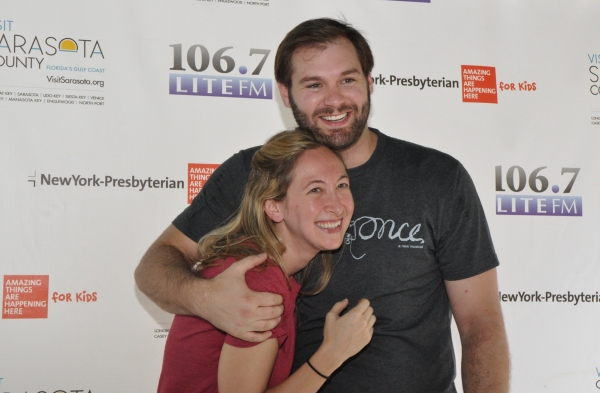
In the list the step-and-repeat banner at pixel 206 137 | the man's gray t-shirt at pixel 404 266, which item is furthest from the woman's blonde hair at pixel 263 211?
the step-and-repeat banner at pixel 206 137

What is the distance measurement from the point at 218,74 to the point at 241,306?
1874mm

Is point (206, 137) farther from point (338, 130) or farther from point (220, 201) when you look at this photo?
point (338, 130)

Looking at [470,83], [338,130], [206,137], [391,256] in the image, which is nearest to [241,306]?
[391,256]

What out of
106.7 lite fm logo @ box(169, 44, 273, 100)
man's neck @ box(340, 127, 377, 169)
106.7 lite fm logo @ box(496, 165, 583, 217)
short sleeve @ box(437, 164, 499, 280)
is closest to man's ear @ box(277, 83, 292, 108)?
man's neck @ box(340, 127, 377, 169)

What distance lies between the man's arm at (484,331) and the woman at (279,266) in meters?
0.39

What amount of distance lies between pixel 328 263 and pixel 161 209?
4.52ft

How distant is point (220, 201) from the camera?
1972 millimetres

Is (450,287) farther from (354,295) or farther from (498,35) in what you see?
(498,35)

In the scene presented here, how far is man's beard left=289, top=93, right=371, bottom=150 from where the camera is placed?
6.05ft

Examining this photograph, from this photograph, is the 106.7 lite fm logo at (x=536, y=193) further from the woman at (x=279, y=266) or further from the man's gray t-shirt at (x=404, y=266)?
the woman at (x=279, y=266)

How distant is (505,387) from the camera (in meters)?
1.83

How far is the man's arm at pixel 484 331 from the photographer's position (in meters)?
1.81

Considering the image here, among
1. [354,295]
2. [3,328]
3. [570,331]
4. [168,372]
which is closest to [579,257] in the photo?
[570,331]

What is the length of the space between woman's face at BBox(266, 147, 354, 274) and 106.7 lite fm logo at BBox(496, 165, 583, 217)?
1.78m
